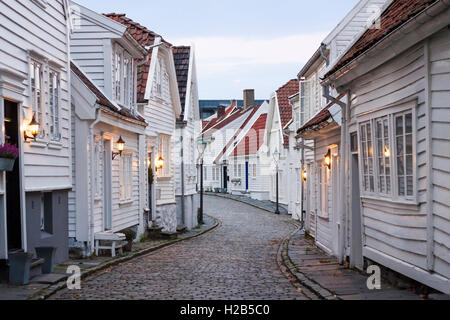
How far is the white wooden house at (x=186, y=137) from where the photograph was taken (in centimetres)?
2723

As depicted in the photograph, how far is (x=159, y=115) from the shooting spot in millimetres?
23516

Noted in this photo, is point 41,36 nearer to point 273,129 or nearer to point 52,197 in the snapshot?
point 52,197

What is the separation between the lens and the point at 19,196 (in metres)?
11.2

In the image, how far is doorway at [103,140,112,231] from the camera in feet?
56.1

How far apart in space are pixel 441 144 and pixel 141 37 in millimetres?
16878

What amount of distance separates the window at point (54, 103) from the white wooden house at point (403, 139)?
5465 mm

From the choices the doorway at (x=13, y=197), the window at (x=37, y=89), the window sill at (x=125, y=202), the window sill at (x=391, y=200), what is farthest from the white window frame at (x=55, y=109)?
the window sill at (x=391, y=200)

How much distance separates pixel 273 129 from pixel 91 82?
977 inches

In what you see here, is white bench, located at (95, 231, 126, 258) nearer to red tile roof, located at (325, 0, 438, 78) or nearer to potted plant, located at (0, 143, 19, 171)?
potted plant, located at (0, 143, 19, 171)

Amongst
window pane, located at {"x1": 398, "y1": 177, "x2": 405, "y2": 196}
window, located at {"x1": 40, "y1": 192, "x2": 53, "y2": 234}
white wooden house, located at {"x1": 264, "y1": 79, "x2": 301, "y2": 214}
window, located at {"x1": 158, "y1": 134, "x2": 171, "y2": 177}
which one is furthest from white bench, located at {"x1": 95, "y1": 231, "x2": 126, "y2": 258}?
white wooden house, located at {"x1": 264, "y1": 79, "x2": 301, "y2": 214}

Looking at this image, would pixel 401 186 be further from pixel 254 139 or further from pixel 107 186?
pixel 254 139

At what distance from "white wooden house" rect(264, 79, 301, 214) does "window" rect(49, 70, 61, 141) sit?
1851 cm

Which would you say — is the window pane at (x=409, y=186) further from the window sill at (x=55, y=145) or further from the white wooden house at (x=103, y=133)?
the white wooden house at (x=103, y=133)
